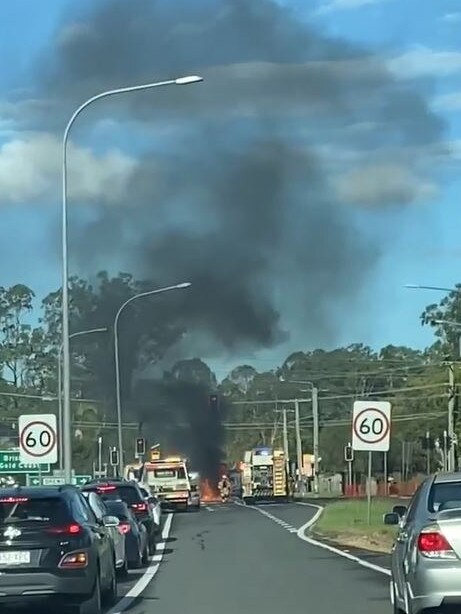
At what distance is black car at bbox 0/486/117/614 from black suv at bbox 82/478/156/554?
497 inches

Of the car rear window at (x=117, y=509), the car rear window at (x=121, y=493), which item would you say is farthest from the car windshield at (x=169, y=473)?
the car rear window at (x=117, y=509)

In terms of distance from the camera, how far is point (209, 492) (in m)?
102

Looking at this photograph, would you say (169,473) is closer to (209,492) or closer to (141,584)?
(209,492)

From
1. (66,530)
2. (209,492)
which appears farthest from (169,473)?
(66,530)

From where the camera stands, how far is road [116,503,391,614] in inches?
789

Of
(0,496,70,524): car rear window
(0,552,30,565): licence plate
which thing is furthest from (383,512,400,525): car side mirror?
(0,552,30,565): licence plate

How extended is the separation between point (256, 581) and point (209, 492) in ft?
255

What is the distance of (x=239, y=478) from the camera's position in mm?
104625

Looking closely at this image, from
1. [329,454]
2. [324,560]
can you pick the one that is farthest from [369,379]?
[324,560]

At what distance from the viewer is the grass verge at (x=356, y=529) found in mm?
34906

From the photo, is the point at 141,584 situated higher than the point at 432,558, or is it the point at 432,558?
the point at 432,558

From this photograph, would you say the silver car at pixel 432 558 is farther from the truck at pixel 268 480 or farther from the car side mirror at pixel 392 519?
the truck at pixel 268 480

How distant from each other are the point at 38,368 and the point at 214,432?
1100 inches

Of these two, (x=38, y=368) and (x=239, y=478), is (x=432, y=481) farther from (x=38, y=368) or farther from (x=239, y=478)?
(x=38, y=368)
